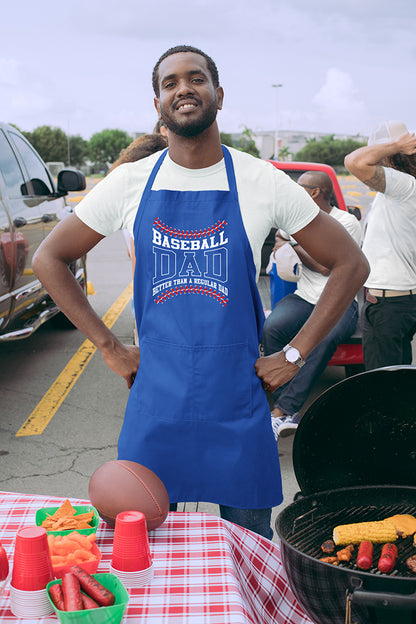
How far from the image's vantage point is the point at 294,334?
511cm

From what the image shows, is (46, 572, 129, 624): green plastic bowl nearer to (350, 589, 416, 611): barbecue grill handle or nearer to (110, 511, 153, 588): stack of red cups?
(110, 511, 153, 588): stack of red cups

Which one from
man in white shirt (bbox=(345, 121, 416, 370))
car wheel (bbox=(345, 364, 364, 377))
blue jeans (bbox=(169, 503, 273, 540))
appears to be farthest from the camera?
car wheel (bbox=(345, 364, 364, 377))

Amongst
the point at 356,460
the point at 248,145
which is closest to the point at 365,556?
the point at 356,460

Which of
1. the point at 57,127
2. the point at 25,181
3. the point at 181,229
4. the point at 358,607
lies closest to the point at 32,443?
the point at 25,181

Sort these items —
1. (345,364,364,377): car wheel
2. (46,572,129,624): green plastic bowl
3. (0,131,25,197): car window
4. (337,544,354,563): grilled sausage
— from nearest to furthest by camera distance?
(46,572,129,624): green plastic bowl < (337,544,354,563): grilled sausage < (345,364,364,377): car wheel < (0,131,25,197): car window

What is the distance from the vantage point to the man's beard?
2.19m

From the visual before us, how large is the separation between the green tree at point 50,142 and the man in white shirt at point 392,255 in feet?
197

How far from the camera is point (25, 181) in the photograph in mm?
6301

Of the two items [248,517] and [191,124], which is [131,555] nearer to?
[248,517]

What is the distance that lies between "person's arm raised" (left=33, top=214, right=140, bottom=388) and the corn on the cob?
913mm

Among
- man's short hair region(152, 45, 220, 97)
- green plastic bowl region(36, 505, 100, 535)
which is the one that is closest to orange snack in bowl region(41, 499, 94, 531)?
green plastic bowl region(36, 505, 100, 535)

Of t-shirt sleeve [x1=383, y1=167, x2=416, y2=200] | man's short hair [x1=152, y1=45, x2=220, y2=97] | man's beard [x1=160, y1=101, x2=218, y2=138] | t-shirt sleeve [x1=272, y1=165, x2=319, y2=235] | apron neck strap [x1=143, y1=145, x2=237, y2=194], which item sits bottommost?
t-shirt sleeve [x1=383, y1=167, x2=416, y2=200]

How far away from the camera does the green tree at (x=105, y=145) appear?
79000mm

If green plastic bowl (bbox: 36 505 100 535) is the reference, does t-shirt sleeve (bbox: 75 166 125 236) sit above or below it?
above
